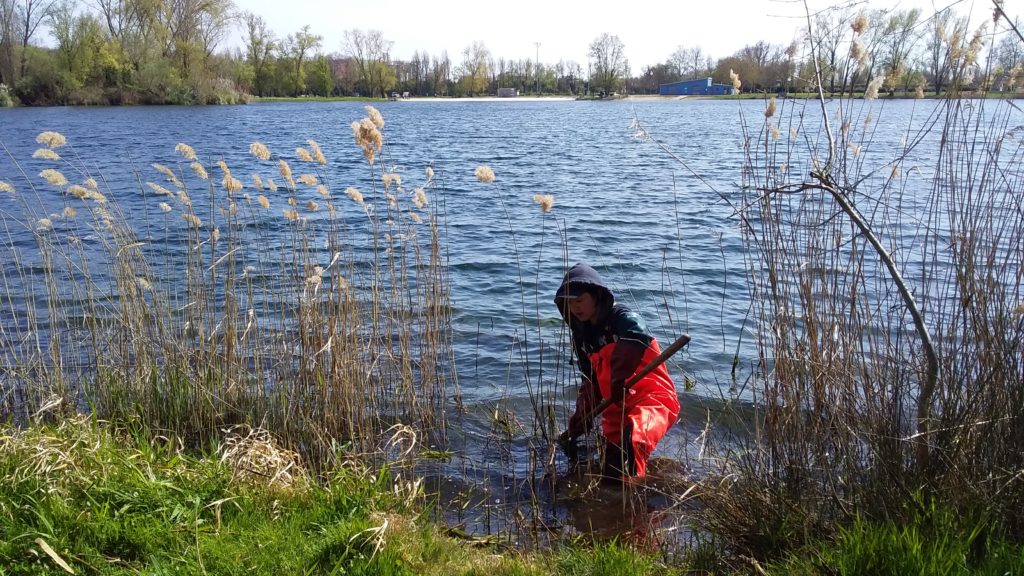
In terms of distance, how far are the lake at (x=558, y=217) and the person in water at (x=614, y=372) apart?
214mm

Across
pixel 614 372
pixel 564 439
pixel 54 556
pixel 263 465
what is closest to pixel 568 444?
pixel 564 439

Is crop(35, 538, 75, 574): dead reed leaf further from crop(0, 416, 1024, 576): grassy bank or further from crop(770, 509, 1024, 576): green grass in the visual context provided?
crop(770, 509, 1024, 576): green grass

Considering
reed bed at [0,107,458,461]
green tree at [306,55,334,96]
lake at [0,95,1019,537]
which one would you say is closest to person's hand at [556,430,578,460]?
lake at [0,95,1019,537]

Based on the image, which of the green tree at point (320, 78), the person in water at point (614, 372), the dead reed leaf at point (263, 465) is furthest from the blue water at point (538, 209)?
the green tree at point (320, 78)

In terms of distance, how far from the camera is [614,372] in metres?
4.56

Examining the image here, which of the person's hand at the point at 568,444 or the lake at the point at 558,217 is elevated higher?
the lake at the point at 558,217

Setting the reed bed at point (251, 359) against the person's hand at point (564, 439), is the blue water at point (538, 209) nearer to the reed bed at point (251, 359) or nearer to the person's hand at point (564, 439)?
the person's hand at point (564, 439)

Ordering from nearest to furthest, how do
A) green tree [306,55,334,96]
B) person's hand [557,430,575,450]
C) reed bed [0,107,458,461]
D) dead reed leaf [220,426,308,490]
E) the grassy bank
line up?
the grassy bank → dead reed leaf [220,426,308,490] → reed bed [0,107,458,461] → person's hand [557,430,575,450] → green tree [306,55,334,96]

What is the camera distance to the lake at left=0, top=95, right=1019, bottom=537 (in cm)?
621

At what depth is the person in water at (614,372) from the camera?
178 inches

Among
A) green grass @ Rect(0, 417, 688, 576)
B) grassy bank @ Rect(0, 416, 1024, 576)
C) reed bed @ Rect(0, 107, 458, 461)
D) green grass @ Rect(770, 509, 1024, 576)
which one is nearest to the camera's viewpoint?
green grass @ Rect(770, 509, 1024, 576)

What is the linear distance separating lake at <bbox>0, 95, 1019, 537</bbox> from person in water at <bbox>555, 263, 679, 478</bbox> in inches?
8.4

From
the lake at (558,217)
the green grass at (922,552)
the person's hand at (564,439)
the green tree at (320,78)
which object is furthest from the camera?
the green tree at (320,78)

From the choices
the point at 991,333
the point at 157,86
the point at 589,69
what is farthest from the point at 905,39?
the point at 589,69
